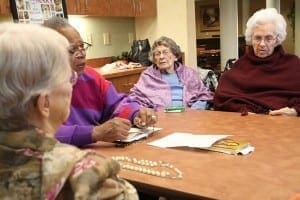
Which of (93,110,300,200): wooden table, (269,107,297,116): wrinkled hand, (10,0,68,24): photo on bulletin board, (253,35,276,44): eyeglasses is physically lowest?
(269,107,297,116): wrinkled hand

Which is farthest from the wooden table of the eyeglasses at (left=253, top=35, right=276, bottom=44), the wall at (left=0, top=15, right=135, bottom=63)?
the wall at (left=0, top=15, right=135, bottom=63)

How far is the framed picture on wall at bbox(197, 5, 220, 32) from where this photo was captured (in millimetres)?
10109

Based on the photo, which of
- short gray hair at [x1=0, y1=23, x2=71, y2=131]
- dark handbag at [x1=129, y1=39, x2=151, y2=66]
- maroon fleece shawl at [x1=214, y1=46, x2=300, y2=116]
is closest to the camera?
short gray hair at [x1=0, y1=23, x2=71, y2=131]

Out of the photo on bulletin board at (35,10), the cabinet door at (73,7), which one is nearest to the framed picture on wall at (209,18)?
the cabinet door at (73,7)

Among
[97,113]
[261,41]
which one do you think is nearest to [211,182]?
[97,113]

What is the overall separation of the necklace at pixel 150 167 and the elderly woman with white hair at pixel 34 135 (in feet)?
1.37

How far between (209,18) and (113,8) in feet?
21.6

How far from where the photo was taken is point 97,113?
192 centimetres

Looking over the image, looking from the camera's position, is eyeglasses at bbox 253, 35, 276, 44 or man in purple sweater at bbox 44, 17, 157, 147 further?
eyeglasses at bbox 253, 35, 276, 44

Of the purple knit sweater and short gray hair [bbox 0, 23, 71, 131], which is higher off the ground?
short gray hair [bbox 0, 23, 71, 131]

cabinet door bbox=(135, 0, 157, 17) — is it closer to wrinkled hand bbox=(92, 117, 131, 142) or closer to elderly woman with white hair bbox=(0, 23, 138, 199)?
wrinkled hand bbox=(92, 117, 131, 142)

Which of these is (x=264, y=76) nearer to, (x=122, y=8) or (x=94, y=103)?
(x=94, y=103)

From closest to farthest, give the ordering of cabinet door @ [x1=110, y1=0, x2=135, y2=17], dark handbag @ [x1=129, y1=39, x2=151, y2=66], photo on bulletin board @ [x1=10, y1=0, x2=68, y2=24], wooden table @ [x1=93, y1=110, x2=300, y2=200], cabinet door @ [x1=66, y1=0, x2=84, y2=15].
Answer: wooden table @ [x1=93, y1=110, x2=300, y2=200], photo on bulletin board @ [x1=10, y1=0, x2=68, y2=24], cabinet door @ [x1=66, y1=0, x2=84, y2=15], cabinet door @ [x1=110, y1=0, x2=135, y2=17], dark handbag @ [x1=129, y1=39, x2=151, y2=66]

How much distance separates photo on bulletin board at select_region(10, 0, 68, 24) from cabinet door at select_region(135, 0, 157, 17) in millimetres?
1067
